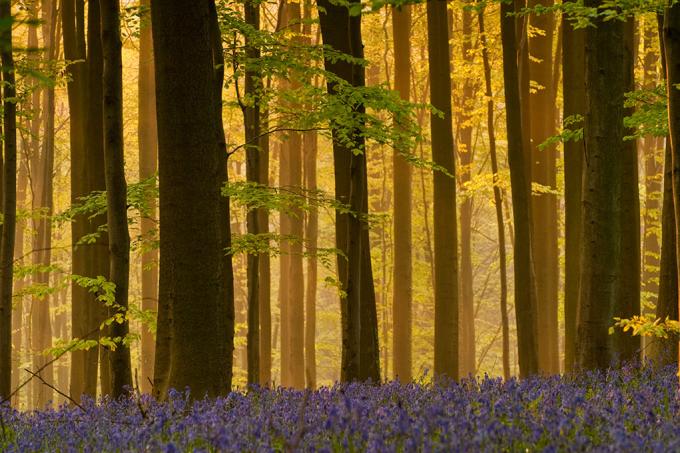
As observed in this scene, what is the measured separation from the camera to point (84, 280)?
10141mm

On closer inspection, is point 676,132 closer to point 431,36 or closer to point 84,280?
point 84,280

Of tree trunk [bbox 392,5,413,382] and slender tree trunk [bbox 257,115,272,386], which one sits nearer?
slender tree trunk [bbox 257,115,272,386]

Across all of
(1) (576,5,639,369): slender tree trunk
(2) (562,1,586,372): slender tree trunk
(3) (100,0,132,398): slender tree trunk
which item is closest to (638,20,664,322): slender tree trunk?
(2) (562,1,586,372): slender tree trunk

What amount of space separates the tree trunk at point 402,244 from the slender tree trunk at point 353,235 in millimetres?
7937

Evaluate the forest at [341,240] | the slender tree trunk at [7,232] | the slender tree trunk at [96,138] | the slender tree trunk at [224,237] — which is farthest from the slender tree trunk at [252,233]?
the slender tree trunk at [7,232]

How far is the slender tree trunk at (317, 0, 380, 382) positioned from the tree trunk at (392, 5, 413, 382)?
7.94 m

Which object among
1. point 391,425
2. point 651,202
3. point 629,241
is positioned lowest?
point 391,425

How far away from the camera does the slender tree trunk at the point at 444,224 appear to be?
16.2 meters

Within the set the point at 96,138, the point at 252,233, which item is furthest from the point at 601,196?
the point at 96,138

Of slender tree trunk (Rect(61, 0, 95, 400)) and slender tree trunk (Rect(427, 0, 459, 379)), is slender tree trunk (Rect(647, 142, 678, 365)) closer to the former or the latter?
slender tree trunk (Rect(427, 0, 459, 379))

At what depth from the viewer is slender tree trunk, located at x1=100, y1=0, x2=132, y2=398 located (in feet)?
31.7

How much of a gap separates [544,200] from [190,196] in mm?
13507

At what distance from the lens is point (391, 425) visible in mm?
4535

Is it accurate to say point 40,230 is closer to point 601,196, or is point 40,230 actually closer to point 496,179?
point 496,179
